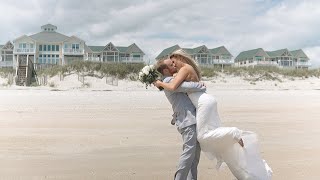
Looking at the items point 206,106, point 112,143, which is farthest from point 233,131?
point 112,143

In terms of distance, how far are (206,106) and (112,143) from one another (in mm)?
4129

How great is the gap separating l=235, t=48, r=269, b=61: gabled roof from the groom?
250 feet

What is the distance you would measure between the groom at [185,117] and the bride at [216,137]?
6cm

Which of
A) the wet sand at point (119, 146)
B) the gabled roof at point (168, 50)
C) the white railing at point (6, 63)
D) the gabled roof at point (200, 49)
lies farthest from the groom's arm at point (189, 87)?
the gabled roof at point (200, 49)

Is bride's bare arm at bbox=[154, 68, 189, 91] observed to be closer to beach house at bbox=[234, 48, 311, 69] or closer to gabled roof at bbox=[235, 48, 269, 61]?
beach house at bbox=[234, 48, 311, 69]

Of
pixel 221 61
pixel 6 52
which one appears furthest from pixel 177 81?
pixel 221 61

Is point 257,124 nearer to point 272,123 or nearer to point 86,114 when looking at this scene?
point 272,123

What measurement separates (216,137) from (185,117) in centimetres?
38

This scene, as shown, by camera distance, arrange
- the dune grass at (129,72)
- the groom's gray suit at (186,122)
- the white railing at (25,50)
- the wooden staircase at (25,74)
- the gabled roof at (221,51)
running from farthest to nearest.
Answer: the gabled roof at (221,51) → the white railing at (25,50) → the dune grass at (129,72) → the wooden staircase at (25,74) → the groom's gray suit at (186,122)

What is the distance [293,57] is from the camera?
8238 cm

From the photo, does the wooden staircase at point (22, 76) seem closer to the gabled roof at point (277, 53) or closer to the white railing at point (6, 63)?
the white railing at point (6, 63)

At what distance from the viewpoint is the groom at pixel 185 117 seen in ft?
14.6

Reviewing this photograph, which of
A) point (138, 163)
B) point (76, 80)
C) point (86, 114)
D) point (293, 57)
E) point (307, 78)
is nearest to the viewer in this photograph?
point (138, 163)

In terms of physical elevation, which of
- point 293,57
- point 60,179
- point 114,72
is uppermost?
point 293,57
